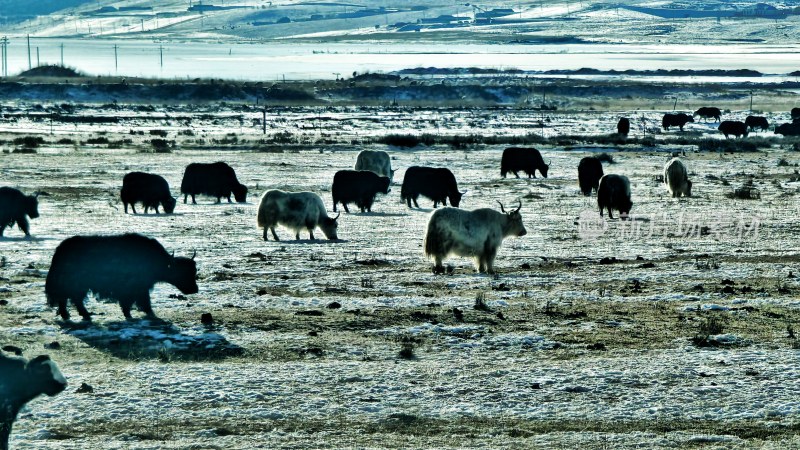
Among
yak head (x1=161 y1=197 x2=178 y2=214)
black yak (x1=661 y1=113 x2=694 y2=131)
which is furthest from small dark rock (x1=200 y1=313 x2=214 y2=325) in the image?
black yak (x1=661 y1=113 x2=694 y2=131)

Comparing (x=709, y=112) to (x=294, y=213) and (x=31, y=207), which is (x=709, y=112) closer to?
(x=294, y=213)

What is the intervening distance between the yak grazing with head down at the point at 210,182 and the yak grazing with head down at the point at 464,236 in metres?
12.2

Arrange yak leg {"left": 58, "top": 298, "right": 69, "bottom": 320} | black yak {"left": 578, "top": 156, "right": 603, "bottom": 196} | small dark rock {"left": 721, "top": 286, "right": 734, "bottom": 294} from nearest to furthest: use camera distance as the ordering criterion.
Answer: yak leg {"left": 58, "top": 298, "right": 69, "bottom": 320} < small dark rock {"left": 721, "top": 286, "right": 734, "bottom": 294} < black yak {"left": 578, "top": 156, "right": 603, "bottom": 196}

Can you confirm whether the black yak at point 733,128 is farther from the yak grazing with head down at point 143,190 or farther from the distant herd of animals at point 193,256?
the yak grazing with head down at point 143,190

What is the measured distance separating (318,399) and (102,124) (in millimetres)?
53970

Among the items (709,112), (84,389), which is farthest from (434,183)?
(709,112)

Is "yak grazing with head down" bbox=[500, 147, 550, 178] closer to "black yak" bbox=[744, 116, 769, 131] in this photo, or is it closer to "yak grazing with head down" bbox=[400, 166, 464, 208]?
"yak grazing with head down" bbox=[400, 166, 464, 208]

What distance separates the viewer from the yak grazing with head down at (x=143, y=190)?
2562 cm

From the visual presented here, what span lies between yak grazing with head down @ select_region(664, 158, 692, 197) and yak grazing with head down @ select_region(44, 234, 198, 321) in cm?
1866

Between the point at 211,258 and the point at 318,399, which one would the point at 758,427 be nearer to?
the point at 318,399

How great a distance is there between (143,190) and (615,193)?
10476mm

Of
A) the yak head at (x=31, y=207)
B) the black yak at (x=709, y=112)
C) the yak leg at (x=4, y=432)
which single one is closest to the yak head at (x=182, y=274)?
the yak leg at (x=4, y=432)

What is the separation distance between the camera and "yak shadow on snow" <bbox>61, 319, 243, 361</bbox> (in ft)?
39.3

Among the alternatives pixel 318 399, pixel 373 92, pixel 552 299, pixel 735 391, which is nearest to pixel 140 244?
pixel 318 399
